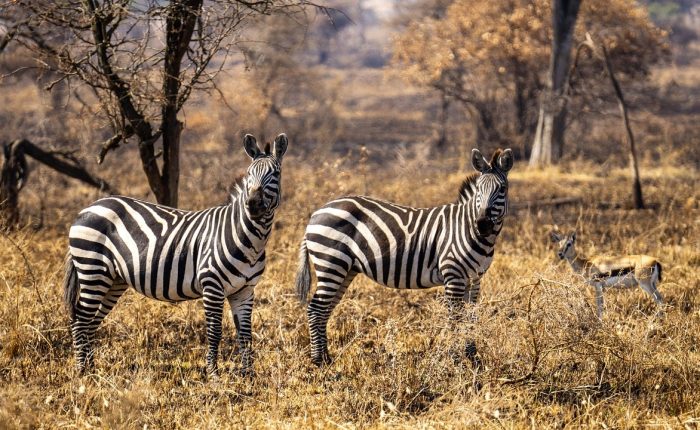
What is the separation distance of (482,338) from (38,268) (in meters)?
5.15

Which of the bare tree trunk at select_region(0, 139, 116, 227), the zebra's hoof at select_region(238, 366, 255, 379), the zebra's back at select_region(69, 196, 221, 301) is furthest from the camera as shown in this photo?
the bare tree trunk at select_region(0, 139, 116, 227)

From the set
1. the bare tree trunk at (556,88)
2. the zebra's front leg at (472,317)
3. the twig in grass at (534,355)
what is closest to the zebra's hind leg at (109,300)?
the zebra's front leg at (472,317)

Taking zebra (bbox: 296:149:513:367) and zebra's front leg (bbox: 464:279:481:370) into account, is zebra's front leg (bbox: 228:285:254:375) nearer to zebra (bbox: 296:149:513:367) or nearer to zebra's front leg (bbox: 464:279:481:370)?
zebra (bbox: 296:149:513:367)

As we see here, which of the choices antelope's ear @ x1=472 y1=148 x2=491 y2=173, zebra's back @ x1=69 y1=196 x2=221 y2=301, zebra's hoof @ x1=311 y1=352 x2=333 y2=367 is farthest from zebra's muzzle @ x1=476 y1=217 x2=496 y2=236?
zebra's back @ x1=69 y1=196 x2=221 y2=301

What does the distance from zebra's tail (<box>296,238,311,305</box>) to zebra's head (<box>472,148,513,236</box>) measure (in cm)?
163

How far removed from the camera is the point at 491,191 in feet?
20.1

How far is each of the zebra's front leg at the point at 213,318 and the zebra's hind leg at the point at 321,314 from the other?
929 millimetres

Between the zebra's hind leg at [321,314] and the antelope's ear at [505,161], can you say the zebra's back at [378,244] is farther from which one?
the antelope's ear at [505,161]

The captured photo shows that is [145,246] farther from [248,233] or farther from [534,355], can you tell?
[534,355]

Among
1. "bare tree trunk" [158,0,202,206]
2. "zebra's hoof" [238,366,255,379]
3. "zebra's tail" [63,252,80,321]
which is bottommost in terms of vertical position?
"zebra's hoof" [238,366,255,379]

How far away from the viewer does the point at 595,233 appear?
11344mm

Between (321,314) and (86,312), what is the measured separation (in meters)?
1.93

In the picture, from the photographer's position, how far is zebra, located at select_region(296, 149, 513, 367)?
634 cm

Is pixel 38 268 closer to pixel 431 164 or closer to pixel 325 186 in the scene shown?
pixel 325 186
